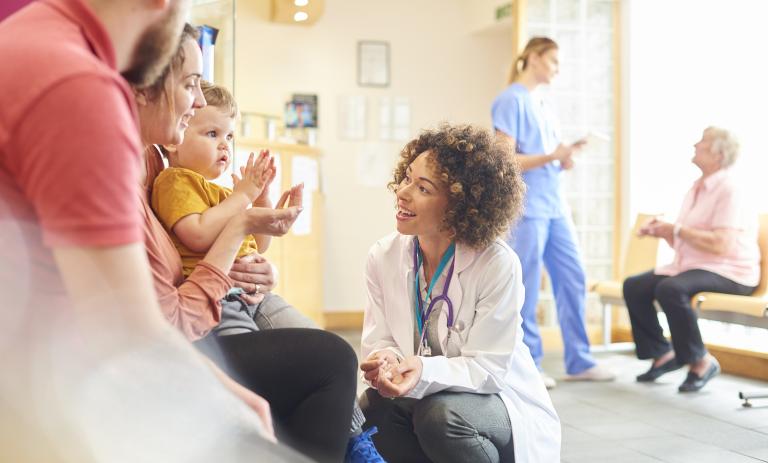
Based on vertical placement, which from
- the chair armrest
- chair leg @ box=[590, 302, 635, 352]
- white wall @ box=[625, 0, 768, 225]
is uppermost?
white wall @ box=[625, 0, 768, 225]

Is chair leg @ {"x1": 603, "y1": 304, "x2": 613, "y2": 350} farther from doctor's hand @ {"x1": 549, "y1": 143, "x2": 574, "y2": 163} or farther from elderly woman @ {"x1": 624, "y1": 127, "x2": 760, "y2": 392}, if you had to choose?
doctor's hand @ {"x1": 549, "y1": 143, "x2": 574, "y2": 163}

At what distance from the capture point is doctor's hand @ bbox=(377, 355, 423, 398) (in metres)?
1.84

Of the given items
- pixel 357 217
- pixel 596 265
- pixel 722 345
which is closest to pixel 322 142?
pixel 357 217

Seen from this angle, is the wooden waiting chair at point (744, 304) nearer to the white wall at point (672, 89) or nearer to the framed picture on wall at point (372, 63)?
the white wall at point (672, 89)

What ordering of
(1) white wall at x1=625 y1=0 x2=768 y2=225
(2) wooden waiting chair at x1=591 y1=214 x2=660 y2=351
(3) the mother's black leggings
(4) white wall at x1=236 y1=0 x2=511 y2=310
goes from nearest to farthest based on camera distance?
(3) the mother's black leggings
(2) wooden waiting chair at x1=591 y1=214 x2=660 y2=351
(1) white wall at x1=625 y1=0 x2=768 y2=225
(4) white wall at x1=236 y1=0 x2=511 y2=310

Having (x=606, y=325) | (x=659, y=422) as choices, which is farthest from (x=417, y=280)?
(x=606, y=325)

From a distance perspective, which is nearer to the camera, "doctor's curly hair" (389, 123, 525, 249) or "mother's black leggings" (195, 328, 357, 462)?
"mother's black leggings" (195, 328, 357, 462)

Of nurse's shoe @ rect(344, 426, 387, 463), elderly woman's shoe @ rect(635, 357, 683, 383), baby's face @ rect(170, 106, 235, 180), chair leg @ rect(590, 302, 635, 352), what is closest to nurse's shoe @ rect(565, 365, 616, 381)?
elderly woman's shoe @ rect(635, 357, 683, 383)

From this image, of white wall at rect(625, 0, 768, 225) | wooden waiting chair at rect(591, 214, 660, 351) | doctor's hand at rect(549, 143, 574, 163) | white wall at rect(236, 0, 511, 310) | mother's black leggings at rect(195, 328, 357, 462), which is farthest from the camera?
white wall at rect(236, 0, 511, 310)

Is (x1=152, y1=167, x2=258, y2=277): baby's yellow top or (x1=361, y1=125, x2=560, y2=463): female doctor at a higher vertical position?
(x1=152, y1=167, x2=258, y2=277): baby's yellow top

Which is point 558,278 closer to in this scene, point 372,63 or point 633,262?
point 633,262

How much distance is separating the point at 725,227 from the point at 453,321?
2.41 metres

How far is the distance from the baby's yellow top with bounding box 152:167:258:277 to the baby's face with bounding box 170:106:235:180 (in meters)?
0.06

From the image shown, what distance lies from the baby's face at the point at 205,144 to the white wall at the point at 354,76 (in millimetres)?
4506
